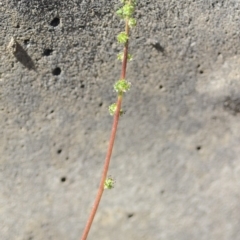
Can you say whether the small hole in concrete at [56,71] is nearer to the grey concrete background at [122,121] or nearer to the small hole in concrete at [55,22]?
the grey concrete background at [122,121]

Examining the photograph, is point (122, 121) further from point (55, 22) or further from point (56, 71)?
point (55, 22)

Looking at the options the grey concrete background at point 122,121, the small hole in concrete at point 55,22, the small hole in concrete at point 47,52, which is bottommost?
the grey concrete background at point 122,121

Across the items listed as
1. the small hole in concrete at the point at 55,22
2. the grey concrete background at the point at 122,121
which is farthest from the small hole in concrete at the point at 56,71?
the small hole in concrete at the point at 55,22

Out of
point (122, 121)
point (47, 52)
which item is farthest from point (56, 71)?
point (122, 121)

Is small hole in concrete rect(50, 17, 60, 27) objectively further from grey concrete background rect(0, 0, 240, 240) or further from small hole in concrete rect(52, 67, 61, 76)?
small hole in concrete rect(52, 67, 61, 76)

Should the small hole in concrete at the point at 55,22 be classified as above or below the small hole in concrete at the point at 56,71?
above

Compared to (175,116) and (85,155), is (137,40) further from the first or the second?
(85,155)

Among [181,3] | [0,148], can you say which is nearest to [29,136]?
[0,148]

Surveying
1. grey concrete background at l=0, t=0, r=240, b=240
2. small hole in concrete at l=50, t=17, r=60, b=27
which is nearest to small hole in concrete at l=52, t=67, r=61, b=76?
grey concrete background at l=0, t=0, r=240, b=240
